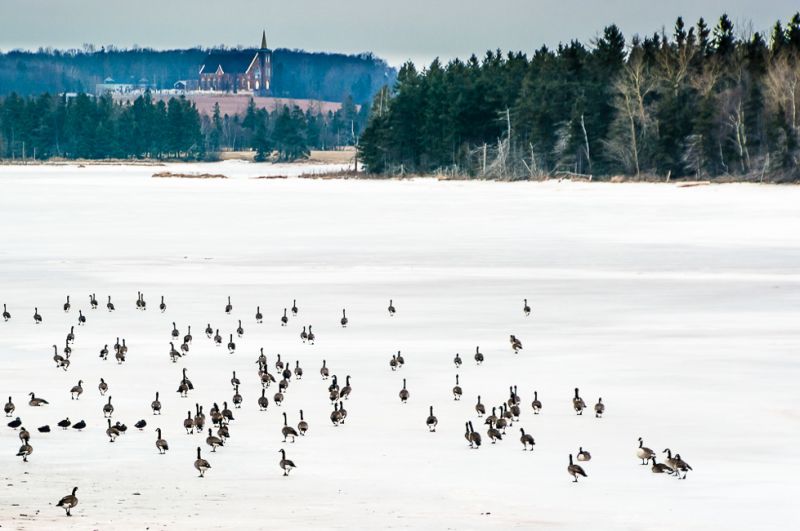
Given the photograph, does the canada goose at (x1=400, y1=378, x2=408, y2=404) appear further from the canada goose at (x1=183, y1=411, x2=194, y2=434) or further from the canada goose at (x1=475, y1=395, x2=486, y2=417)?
the canada goose at (x1=183, y1=411, x2=194, y2=434)

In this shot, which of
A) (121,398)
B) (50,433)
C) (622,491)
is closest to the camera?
(622,491)

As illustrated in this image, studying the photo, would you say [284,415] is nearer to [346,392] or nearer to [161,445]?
[161,445]

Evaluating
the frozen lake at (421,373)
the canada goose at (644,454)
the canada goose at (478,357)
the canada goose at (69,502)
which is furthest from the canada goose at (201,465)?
the canada goose at (478,357)

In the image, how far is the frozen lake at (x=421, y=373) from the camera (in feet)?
50.1

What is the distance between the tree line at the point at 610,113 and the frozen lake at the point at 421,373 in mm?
48901

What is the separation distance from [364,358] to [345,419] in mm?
5662

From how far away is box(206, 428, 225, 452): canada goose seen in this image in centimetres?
1759

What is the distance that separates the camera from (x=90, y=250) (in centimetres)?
4897

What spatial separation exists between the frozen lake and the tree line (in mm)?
48901

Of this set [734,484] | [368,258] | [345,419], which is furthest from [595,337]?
[368,258]

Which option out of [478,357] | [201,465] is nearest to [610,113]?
[478,357]

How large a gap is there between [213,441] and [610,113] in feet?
332

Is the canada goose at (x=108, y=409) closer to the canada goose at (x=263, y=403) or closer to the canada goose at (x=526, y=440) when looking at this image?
the canada goose at (x=263, y=403)

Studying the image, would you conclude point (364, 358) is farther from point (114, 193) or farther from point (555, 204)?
point (114, 193)
